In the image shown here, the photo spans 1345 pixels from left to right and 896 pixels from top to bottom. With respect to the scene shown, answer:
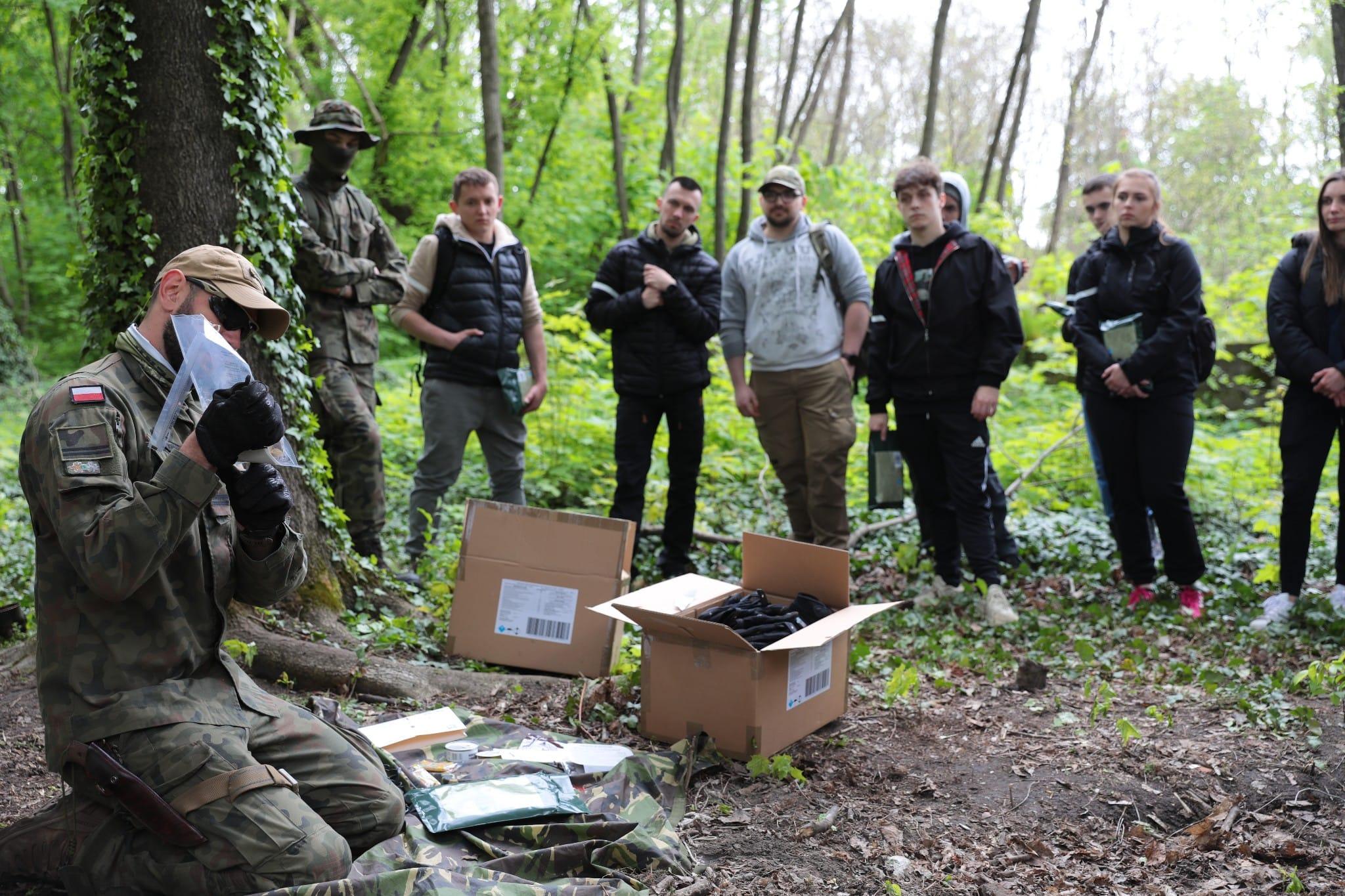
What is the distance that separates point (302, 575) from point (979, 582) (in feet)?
12.6

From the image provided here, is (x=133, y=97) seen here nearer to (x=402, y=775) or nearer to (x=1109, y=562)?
(x=402, y=775)

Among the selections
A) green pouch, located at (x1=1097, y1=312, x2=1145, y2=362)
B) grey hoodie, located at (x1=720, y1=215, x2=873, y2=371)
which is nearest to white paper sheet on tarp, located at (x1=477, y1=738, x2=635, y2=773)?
grey hoodie, located at (x1=720, y1=215, x2=873, y2=371)

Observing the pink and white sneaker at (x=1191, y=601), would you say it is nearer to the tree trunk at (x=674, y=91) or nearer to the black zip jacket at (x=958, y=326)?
the black zip jacket at (x=958, y=326)

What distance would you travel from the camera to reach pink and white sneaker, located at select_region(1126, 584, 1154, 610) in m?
5.65

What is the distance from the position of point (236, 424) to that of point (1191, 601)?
501 cm

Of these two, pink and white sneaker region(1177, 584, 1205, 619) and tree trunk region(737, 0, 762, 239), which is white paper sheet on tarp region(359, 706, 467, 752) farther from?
tree trunk region(737, 0, 762, 239)

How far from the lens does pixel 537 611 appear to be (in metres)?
4.51

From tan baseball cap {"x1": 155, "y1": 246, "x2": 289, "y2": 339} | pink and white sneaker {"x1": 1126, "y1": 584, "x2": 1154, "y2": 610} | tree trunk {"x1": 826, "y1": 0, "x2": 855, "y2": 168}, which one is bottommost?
pink and white sneaker {"x1": 1126, "y1": 584, "x2": 1154, "y2": 610}

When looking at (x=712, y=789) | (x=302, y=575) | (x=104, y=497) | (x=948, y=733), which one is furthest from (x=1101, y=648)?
(x=104, y=497)

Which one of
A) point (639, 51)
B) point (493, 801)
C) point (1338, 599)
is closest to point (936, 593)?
point (1338, 599)

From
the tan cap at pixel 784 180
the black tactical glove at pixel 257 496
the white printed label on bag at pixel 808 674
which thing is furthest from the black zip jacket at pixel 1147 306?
the black tactical glove at pixel 257 496

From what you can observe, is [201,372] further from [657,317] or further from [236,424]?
[657,317]

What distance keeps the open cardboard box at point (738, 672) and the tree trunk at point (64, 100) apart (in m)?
13.4

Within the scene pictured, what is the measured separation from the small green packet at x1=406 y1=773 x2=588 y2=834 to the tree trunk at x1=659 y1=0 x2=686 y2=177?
27.9 feet
